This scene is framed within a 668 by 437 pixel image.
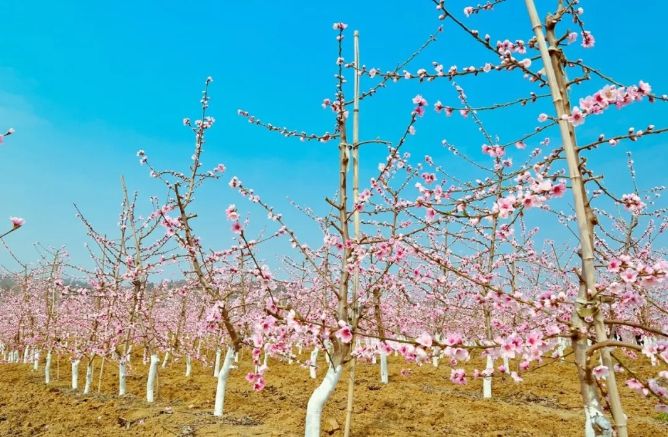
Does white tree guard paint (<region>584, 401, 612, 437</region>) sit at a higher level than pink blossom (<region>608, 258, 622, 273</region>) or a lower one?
lower

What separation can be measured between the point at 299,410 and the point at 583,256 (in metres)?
7.38

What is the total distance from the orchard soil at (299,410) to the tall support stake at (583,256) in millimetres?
3612

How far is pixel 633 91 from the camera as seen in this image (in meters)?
2.88

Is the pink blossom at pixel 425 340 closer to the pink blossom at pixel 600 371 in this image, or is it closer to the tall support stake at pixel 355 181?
the pink blossom at pixel 600 371

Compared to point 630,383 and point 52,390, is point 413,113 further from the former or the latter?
point 52,390

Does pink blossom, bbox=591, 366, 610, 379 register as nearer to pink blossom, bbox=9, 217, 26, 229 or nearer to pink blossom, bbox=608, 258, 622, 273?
pink blossom, bbox=608, 258, 622, 273

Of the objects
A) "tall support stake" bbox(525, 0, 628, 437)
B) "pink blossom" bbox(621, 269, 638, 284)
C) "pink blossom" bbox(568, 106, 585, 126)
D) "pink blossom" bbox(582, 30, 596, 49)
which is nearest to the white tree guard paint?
"tall support stake" bbox(525, 0, 628, 437)

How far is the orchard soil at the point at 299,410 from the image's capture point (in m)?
7.57

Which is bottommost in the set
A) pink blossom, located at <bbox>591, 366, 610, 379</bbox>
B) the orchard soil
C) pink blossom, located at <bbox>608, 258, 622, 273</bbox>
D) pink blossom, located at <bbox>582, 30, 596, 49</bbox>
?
the orchard soil

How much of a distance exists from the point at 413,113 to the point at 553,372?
13.4 metres

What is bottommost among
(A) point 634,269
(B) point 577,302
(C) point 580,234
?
(B) point 577,302

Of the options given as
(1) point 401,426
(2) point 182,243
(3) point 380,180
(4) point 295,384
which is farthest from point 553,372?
(2) point 182,243

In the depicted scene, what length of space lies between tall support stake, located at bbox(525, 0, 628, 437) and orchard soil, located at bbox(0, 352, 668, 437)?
3612 millimetres

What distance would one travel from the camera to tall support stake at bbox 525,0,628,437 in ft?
7.66
